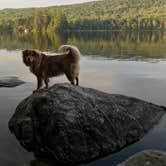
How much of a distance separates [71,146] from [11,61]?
28.9 meters

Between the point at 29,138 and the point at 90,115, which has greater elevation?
the point at 90,115

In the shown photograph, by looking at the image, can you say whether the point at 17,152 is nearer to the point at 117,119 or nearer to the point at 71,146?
the point at 71,146

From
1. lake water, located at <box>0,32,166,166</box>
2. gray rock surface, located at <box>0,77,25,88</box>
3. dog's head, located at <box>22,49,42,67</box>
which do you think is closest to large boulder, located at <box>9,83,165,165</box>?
lake water, located at <box>0,32,166,166</box>

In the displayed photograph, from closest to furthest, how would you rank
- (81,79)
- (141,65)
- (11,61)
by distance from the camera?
(81,79), (141,65), (11,61)

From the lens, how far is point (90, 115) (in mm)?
12109

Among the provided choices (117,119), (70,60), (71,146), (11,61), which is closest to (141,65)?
(11,61)

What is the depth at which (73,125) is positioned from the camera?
1150 cm

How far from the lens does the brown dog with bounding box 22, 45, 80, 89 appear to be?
15.5 meters

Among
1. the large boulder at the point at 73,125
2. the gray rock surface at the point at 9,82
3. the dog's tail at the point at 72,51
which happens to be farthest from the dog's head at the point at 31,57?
the gray rock surface at the point at 9,82

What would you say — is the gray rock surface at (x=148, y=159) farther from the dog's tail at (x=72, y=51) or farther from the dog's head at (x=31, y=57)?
the dog's head at (x=31, y=57)

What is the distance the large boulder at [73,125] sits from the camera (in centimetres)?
1126

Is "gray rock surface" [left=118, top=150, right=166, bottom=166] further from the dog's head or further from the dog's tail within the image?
the dog's head

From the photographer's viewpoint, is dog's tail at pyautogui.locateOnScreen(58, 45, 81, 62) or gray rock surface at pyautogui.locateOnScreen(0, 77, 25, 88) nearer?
dog's tail at pyautogui.locateOnScreen(58, 45, 81, 62)

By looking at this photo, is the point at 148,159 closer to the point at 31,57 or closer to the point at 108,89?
the point at 31,57
